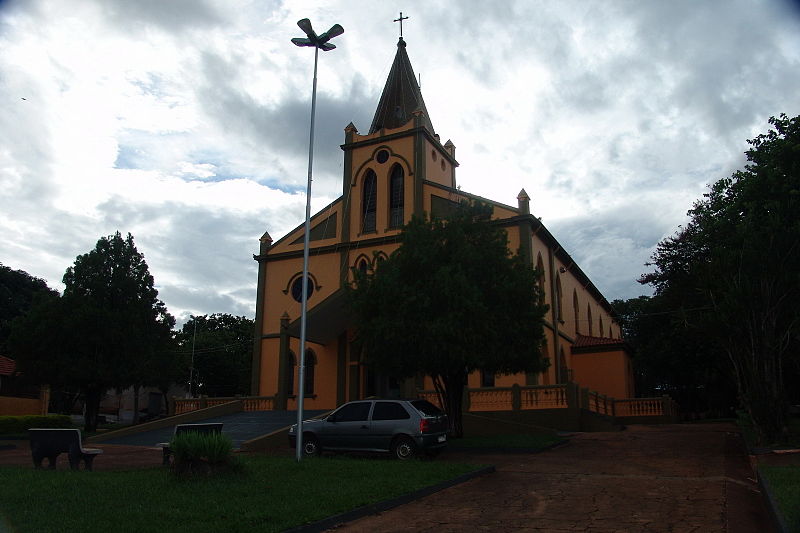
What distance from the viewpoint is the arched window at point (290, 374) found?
98.2ft

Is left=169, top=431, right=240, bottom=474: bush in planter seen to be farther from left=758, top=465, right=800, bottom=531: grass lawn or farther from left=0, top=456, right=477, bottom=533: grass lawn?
left=758, top=465, right=800, bottom=531: grass lawn

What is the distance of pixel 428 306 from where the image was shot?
1800cm

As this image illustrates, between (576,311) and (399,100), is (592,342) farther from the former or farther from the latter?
(399,100)

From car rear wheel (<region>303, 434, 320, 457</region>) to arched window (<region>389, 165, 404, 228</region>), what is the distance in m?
16.8

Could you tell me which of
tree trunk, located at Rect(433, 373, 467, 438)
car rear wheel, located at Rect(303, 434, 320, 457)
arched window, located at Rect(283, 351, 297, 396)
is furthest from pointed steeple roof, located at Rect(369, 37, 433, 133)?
car rear wheel, located at Rect(303, 434, 320, 457)

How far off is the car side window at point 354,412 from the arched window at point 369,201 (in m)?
17.1

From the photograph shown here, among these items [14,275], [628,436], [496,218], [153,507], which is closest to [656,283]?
[496,218]

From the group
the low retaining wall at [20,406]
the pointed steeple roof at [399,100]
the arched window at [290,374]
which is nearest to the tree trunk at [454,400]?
the arched window at [290,374]

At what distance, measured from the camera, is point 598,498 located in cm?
960

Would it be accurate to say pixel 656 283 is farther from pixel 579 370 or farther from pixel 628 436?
pixel 628 436

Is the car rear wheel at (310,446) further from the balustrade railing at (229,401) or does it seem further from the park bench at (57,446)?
the balustrade railing at (229,401)

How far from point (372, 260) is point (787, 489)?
21.2m

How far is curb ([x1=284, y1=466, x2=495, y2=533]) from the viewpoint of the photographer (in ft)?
24.3

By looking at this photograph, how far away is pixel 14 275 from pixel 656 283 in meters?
48.1
